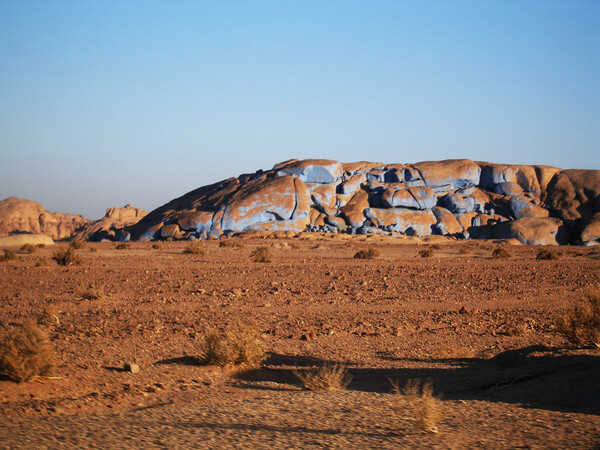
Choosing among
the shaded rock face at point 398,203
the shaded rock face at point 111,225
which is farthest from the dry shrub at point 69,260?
the shaded rock face at point 111,225

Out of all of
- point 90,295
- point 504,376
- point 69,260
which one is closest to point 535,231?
point 69,260

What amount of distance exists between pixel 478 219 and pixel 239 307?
4252cm

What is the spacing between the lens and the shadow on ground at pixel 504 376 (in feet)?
16.7

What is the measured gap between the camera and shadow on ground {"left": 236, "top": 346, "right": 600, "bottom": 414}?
509 cm

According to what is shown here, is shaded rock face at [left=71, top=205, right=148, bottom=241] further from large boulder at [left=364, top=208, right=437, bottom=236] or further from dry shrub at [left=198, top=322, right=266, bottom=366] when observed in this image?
dry shrub at [left=198, top=322, right=266, bottom=366]

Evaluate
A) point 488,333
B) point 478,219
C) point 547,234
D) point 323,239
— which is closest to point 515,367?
point 488,333

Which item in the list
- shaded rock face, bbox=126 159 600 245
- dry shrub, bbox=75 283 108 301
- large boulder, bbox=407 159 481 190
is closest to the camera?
dry shrub, bbox=75 283 108 301

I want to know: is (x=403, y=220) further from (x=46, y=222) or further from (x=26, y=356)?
(x=46, y=222)

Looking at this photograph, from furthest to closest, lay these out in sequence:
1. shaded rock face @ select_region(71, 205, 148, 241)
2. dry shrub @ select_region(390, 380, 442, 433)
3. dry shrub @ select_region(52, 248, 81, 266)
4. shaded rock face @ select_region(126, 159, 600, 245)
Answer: shaded rock face @ select_region(71, 205, 148, 241), shaded rock face @ select_region(126, 159, 600, 245), dry shrub @ select_region(52, 248, 81, 266), dry shrub @ select_region(390, 380, 442, 433)

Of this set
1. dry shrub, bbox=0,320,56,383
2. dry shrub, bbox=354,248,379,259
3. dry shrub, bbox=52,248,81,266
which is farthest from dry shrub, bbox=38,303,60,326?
dry shrub, bbox=354,248,379,259

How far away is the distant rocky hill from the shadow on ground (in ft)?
198

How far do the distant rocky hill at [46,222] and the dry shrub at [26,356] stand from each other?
59.7m

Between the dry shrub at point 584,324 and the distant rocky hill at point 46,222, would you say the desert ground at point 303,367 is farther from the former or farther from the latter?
the distant rocky hill at point 46,222

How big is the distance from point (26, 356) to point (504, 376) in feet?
18.2
